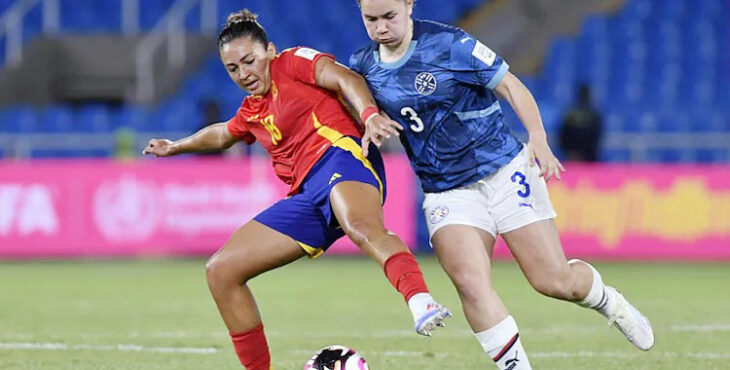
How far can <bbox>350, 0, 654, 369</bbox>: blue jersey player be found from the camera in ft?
18.8

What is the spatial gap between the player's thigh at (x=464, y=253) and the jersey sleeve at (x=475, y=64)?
27.4 inches

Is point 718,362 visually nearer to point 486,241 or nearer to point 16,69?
point 486,241

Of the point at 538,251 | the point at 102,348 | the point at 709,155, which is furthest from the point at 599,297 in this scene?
the point at 709,155

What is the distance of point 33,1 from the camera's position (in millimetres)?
21281

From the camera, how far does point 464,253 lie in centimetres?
579

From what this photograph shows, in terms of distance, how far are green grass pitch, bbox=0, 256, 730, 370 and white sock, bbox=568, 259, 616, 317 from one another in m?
0.55

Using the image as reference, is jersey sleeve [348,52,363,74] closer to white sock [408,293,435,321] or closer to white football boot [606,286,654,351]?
white sock [408,293,435,321]

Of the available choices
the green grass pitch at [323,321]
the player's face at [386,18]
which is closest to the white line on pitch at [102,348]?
the green grass pitch at [323,321]

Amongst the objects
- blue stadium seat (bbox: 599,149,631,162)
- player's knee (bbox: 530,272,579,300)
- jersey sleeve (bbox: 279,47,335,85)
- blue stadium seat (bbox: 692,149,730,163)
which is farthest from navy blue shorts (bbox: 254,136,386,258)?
blue stadium seat (bbox: 692,149,730,163)

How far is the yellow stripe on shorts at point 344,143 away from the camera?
19.5ft

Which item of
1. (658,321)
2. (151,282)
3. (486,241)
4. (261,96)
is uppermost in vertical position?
(261,96)

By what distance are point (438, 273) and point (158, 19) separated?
972 centimetres

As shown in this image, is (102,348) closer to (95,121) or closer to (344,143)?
(344,143)

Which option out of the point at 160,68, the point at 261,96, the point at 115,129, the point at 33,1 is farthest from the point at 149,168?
the point at 261,96
